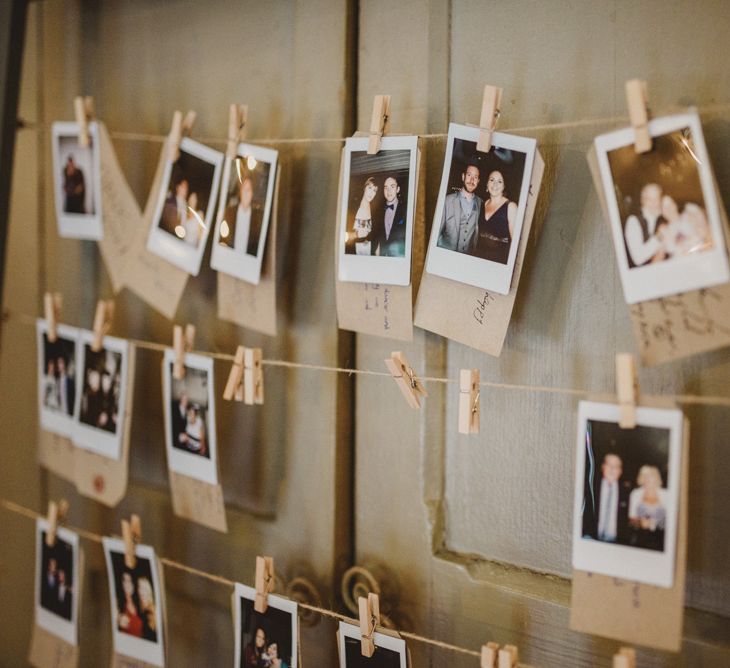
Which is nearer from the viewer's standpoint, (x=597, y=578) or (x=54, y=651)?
(x=597, y=578)

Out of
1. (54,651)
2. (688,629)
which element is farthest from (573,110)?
(54,651)

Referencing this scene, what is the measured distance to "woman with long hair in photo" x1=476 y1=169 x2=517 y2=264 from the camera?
712 millimetres

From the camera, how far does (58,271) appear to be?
3.86ft

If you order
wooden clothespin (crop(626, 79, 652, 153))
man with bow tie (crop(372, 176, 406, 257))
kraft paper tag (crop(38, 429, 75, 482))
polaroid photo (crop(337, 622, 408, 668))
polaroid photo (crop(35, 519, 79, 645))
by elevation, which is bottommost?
polaroid photo (crop(35, 519, 79, 645))

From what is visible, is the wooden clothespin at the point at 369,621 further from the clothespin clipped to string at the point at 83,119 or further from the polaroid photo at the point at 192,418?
the clothespin clipped to string at the point at 83,119

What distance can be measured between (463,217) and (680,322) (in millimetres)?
216

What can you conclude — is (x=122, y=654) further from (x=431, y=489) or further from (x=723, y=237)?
(x=723, y=237)

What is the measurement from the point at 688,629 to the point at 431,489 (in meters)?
0.28

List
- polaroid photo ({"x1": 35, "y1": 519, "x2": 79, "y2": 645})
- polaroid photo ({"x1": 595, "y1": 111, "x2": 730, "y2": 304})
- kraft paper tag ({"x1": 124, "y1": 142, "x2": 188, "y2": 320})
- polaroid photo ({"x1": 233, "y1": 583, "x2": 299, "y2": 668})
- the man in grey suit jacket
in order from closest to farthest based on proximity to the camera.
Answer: polaroid photo ({"x1": 595, "y1": 111, "x2": 730, "y2": 304}) < the man in grey suit jacket < polaroid photo ({"x1": 233, "y1": 583, "x2": 299, "y2": 668}) < kraft paper tag ({"x1": 124, "y1": 142, "x2": 188, "y2": 320}) < polaroid photo ({"x1": 35, "y1": 519, "x2": 79, "y2": 645})

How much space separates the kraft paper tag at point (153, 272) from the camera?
95cm

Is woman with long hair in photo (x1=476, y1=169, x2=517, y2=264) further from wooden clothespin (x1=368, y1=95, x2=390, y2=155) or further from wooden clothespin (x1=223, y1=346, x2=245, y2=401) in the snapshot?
wooden clothespin (x1=223, y1=346, x2=245, y2=401)

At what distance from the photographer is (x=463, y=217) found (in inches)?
29.0

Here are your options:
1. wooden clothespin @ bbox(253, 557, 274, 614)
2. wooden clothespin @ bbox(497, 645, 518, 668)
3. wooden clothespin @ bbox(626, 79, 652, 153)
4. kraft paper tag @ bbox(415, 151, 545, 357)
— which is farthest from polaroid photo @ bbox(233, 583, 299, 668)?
wooden clothespin @ bbox(626, 79, 652, 153)

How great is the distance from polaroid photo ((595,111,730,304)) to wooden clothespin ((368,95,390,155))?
0.70 feet
